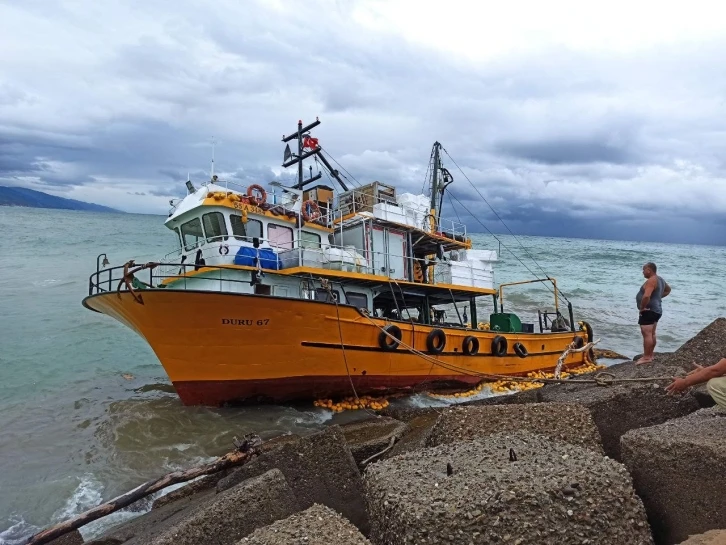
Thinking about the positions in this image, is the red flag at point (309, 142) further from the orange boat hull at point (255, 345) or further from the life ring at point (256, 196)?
the orange boat hull at point (255, 345)

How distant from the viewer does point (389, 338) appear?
34.6ft

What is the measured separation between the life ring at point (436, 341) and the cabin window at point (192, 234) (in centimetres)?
580

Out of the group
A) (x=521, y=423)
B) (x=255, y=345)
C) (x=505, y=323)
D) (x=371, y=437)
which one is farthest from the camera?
(x=505, y=323)

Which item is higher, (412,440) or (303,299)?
(303,299)

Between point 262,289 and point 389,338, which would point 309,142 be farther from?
point 389,338

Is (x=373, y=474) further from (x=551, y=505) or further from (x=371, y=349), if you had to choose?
(x=371, y=349)

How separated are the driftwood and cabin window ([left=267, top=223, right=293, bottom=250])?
5862 mm

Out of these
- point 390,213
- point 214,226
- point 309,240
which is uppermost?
point 390,213

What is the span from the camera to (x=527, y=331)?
14750 mm

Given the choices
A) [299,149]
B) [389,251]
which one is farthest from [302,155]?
[389,251]

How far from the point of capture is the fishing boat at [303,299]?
29.7 ft

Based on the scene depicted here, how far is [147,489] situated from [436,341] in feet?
24.8

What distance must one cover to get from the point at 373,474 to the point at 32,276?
33.1 m

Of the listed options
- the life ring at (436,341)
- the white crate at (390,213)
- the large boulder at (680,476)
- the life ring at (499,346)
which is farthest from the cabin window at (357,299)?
the large boulder at (680,476)
